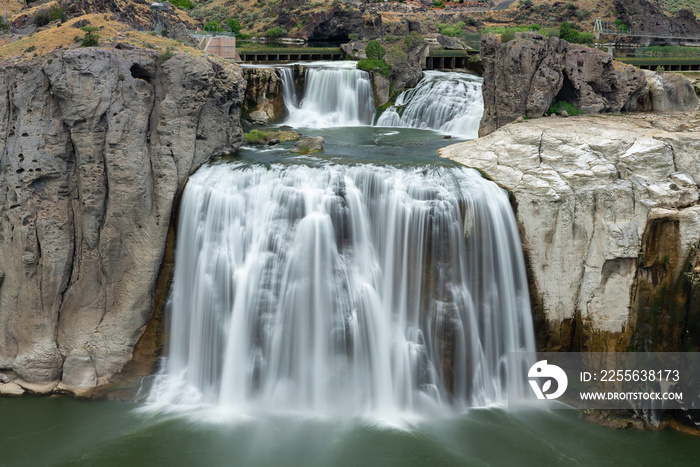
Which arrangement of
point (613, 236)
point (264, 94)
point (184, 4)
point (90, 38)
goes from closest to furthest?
point (613, 236), point (90, 38), point (264, 94), point (184, 4)

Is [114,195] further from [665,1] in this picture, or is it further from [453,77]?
[665,1]

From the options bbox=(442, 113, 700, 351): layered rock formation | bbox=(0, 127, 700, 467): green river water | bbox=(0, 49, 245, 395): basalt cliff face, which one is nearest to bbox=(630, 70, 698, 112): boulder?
bbox=(442, 113, 700, 351): layered rock formation

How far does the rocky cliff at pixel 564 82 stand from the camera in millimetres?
24250

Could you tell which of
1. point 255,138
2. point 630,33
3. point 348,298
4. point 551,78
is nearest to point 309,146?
point 255,138

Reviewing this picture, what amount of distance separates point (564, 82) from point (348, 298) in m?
14.4

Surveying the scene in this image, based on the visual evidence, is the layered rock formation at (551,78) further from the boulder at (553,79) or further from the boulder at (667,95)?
the boulder at (667,95)

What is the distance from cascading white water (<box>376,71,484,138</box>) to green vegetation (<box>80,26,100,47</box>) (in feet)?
57.7

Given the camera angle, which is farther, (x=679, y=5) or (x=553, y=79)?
(x=679, y=5)

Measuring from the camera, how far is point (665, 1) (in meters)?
95.3

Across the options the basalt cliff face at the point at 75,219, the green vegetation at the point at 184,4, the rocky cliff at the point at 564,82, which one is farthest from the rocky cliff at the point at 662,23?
the basalt cliff face at the point at 75,219

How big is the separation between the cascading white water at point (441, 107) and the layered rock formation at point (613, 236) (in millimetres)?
12045

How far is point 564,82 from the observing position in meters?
25.0

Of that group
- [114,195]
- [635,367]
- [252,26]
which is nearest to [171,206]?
[114,195]

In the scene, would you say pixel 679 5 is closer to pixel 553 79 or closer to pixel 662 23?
pixel 662 23
